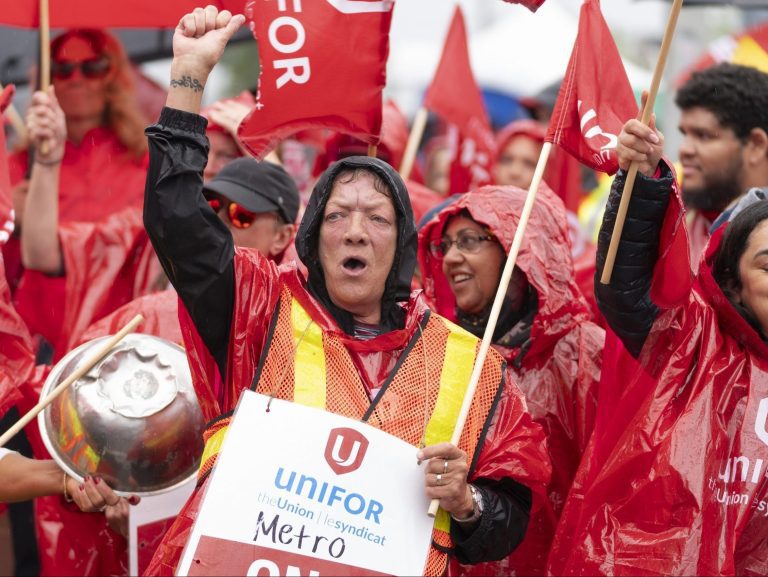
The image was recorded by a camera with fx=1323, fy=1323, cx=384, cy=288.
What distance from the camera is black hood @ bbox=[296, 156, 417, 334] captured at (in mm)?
3707

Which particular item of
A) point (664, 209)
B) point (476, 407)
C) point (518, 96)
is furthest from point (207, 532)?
point (518, 96)

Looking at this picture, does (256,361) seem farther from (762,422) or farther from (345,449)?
(762,422)

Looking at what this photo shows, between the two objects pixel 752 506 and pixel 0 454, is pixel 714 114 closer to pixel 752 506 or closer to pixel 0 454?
pixel 752 506

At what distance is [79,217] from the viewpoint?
6457 millimetres

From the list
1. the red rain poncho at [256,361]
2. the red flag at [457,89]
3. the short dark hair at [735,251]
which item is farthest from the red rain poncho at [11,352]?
the red flag at [457,89]

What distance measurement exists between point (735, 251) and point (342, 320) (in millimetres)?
1213

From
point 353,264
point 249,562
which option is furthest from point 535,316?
point 249,562

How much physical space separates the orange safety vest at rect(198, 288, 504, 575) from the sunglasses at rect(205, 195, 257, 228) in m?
1.46

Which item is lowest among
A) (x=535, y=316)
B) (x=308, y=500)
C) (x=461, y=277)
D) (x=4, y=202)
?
(x=308, y=500)

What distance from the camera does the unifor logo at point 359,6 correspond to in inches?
181

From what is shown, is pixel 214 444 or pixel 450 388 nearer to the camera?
pixel 214 444

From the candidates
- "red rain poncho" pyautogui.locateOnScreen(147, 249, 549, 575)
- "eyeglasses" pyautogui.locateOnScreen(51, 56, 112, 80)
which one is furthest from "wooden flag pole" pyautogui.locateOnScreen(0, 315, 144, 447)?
"eyeglasses" pyautogui.locateOnScreen(51, 56, 112, 80)

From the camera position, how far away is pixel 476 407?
365cm

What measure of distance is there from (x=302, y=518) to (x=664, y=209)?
1.31m
